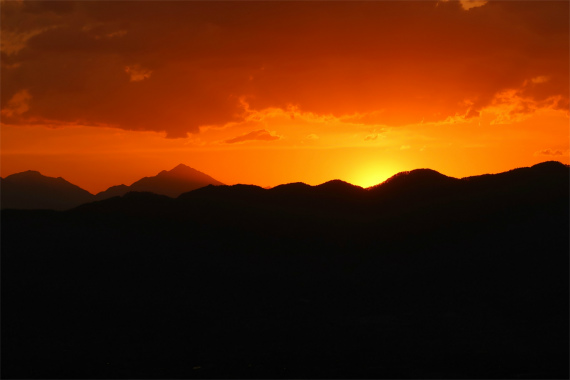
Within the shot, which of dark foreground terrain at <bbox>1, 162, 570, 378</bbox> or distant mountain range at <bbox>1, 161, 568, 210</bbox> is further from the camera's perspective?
distant mountain range at <bbox>1, 161, 568, 210</bbox>

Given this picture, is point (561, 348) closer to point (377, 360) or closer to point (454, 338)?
point (454, 338)

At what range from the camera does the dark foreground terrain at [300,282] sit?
3569cm

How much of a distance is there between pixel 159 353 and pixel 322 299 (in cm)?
1346

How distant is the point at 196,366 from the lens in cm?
3466

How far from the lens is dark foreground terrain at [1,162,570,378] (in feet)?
117

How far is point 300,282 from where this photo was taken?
49.4 metres

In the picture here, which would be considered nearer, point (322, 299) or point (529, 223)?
point (322, 299)

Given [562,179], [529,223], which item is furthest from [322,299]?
[562,179]

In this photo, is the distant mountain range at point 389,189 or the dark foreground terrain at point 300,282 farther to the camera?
the distant mountain range at point 389,189

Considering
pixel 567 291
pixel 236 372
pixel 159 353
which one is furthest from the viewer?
pixel 567 291

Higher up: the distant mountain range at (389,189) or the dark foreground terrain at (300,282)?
the distant mountain range at (389,189)

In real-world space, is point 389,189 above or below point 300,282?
above

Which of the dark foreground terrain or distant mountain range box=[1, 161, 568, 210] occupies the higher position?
distant mountain range box=[1, 161, 568, 210]

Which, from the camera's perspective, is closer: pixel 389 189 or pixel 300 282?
pixel 300 282
